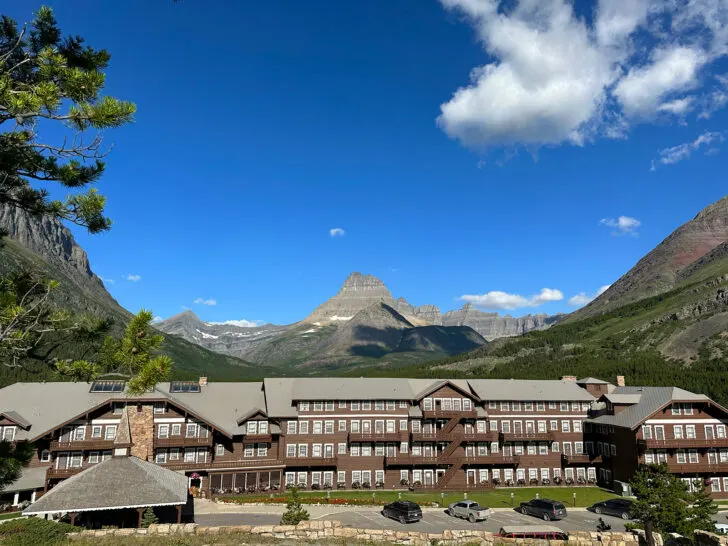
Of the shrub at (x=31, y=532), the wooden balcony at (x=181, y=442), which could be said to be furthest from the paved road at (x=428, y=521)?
the shrub at (x=31, y=532)

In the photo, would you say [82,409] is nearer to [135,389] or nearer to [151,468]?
[151,468]

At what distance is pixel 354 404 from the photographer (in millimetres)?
67750

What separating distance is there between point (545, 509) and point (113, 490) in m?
37.2

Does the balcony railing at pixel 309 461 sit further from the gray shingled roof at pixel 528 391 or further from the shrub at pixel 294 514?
the shrub at pixel 294 514

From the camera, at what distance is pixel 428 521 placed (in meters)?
46.8

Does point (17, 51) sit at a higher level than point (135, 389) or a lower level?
higher

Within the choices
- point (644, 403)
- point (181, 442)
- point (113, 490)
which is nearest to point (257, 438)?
point (181, 442)

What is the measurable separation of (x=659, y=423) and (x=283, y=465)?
46.7m

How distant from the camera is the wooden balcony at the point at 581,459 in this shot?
68625 mm

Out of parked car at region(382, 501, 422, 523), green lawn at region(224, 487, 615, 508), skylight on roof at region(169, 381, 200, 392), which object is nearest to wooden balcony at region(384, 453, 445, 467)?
green lawn at region(224, 487, 615, 508)

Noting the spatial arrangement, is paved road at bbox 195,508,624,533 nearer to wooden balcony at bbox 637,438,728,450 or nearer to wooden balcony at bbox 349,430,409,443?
wooden balcony at bbox 349,430,409,443

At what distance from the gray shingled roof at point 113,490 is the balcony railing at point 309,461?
949 inches

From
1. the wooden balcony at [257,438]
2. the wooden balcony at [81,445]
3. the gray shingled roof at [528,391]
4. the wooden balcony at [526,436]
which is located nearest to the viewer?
the wooden balcony at [81,445]

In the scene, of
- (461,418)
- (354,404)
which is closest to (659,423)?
(461,418)
